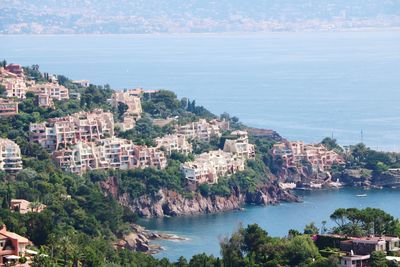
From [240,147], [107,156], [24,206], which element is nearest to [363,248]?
[24,206]

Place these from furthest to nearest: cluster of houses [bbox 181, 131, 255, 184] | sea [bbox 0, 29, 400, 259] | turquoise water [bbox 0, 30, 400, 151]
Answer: turquoise water [bbox 0, 30, 400, 151] < cluster of houses [bbox 181, 131, 255, 184] < sea [bbox 0, 29, 400, 259]

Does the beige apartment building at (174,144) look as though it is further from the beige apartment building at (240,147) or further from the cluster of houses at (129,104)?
the cluster of houses at (129,104)

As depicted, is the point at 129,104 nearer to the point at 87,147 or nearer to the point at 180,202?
the point at 87,147

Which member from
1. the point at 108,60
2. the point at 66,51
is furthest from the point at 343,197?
the point at 66,51

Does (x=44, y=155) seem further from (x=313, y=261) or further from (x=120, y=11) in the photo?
(x=120, y=11)

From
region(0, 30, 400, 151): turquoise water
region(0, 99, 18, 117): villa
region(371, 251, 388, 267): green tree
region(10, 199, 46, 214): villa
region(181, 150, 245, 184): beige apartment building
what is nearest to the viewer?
region(371, 251, 388, 267): green tree

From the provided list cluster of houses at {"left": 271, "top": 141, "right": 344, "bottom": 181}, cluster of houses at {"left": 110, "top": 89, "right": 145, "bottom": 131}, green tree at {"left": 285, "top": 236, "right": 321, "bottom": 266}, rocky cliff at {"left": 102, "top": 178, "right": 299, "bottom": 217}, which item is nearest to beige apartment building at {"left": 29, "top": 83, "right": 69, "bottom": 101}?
cluster of houses at {"left": 110, "top": 89, "right": 145, "bottom": 131}

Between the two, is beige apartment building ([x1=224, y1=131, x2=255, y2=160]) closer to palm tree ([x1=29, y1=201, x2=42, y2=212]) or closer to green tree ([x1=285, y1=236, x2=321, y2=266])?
palm tree ([x1=29, y1=201, x2=42, y2=212])

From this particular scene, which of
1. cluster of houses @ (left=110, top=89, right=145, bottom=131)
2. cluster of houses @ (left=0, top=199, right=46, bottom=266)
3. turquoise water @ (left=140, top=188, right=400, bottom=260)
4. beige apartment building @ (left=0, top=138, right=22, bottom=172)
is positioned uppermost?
cluster of houses @ (left=110, top=89, right=145, bottom=131)

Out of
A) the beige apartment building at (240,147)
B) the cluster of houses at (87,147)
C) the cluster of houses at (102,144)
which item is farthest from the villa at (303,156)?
the cluster of houses at (87,147)
